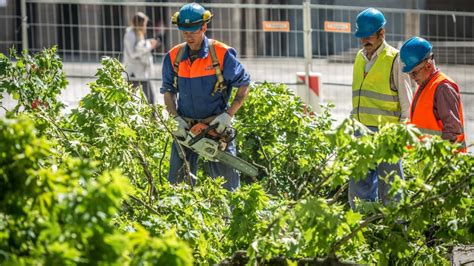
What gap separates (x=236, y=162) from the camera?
775 centimetres

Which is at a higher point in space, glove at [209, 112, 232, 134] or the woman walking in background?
the woman walking in background

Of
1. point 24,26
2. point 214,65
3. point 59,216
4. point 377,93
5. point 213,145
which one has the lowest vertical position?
point 213,145

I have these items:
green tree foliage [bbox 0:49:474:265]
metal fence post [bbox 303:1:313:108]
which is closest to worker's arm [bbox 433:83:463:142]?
green tree foliage [bbox 0:49:474:265]

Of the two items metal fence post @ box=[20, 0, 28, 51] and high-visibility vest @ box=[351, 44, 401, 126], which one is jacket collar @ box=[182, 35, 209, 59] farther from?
metal fence post @ box=[20, 0, 28, 51]

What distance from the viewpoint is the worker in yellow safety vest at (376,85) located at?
757 cm

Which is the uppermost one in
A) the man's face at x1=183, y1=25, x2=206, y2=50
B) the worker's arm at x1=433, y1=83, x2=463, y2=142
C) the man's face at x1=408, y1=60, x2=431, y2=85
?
the man's face at x1=183, y1=25, x2=206, y2=50

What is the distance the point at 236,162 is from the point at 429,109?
145cm

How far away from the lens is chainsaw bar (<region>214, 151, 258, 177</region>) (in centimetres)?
772

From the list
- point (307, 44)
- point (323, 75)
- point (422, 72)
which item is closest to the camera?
point (422, 72)

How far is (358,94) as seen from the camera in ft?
25.7

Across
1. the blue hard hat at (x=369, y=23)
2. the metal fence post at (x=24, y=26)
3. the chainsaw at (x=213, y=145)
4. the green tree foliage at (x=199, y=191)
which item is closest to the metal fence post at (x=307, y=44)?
the metal fence post at (x=24, y=26)

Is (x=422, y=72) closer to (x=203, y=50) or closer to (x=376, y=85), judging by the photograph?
(x=376, y=85)

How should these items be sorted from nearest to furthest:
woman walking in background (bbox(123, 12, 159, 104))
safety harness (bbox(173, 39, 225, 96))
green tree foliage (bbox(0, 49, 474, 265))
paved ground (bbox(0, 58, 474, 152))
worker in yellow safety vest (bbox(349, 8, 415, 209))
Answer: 1. green tree foliage (bbox(0, 49, 474, 265))
2. worker in yellow safety vest (bbox(349, 8, 415, 209))
3. safety harness (bbox(173, 39, 225, 96))
4. paved ground (bbox(0, 58, 474, 152))
5. woman walking in background (bbox(123, 12, 159, 104))

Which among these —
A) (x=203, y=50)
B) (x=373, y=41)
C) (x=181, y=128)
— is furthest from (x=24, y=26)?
(x=373, y=41)
